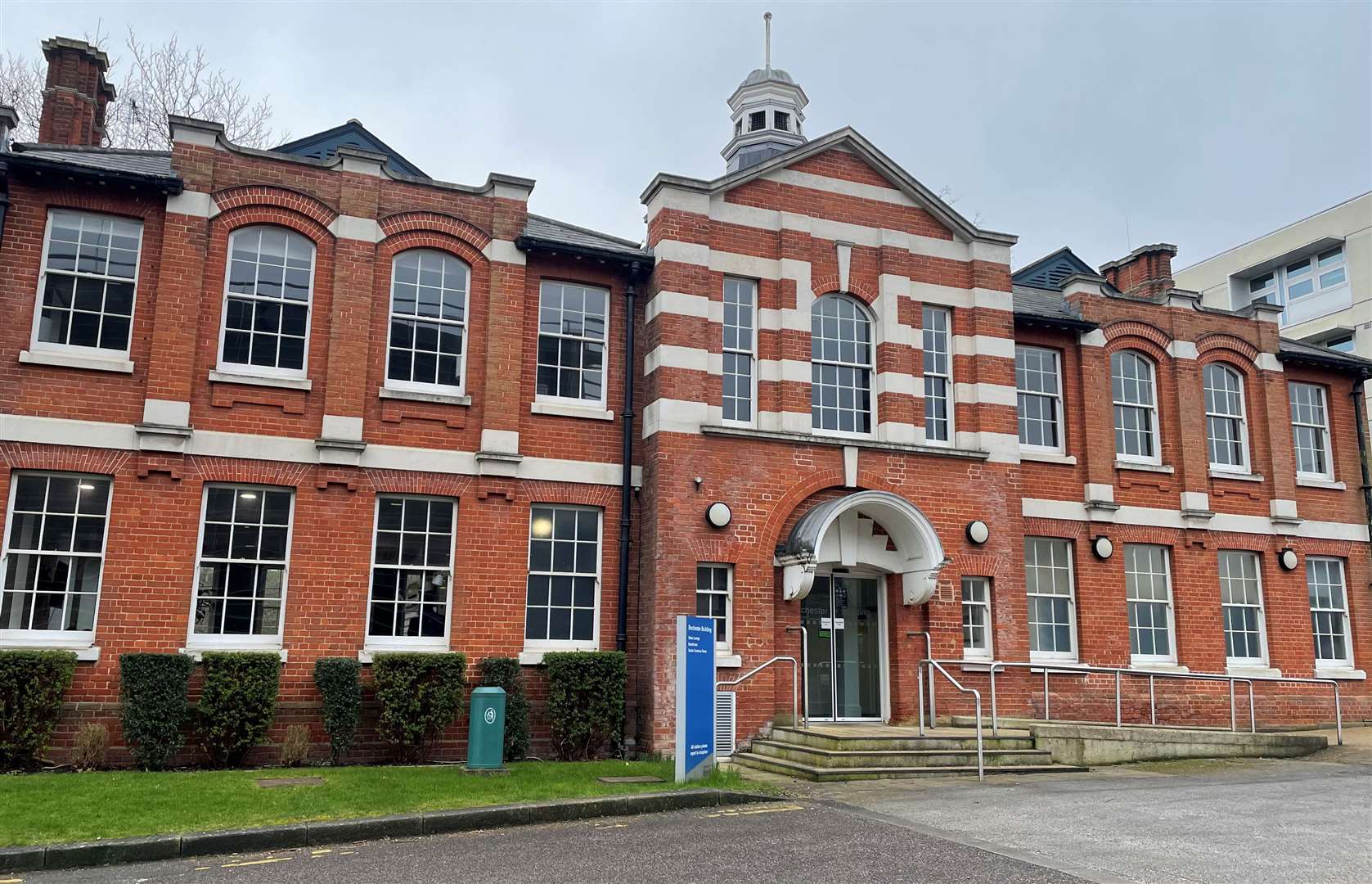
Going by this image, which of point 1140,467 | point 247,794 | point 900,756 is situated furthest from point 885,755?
point 1140,467

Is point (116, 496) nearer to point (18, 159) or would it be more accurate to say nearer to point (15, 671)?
point (15, 671)

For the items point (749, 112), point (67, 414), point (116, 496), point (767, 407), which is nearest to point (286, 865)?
point (116, 496)

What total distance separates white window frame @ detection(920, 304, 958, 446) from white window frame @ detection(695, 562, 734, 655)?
4.14 m

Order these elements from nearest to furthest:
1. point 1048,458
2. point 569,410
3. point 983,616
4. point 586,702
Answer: point 586,702, point 569,410, point 983,616, point 1048,458

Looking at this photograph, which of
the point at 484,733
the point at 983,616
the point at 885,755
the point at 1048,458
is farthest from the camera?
the point at 1048,458

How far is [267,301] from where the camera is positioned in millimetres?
14406

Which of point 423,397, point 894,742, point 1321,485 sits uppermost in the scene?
point 423,397

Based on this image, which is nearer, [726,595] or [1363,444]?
[726,595]

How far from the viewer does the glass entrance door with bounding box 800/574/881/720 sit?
15570mm

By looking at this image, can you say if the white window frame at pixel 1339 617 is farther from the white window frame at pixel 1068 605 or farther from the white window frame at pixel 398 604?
the white window frame at pixel 398 604

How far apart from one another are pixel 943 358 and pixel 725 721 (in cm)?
703

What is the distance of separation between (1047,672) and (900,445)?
421 centimetres

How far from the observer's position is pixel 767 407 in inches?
623

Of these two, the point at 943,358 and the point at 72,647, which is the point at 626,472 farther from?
the point at 72,647
